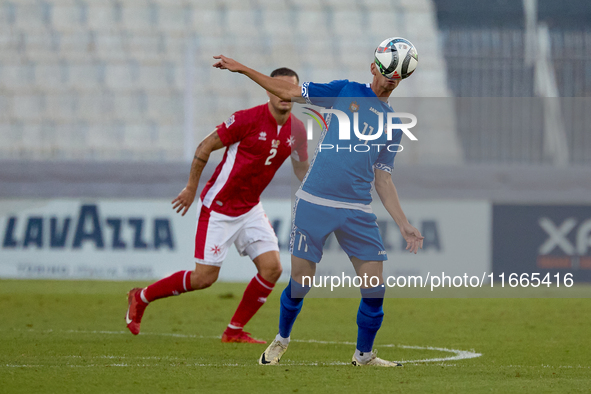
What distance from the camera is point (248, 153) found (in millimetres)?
6508

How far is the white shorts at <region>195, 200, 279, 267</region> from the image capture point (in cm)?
647

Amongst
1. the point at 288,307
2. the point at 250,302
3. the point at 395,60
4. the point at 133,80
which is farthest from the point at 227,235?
the point at 133,80

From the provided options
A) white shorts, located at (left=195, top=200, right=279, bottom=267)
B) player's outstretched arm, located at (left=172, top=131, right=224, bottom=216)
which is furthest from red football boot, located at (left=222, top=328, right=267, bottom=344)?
player's outstretched arm, located at (left=172, top=131, right=224, bottom=216)

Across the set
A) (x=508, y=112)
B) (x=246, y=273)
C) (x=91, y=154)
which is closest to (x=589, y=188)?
(x=508, y=112)

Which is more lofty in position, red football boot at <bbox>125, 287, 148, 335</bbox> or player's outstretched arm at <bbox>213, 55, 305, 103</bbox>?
player's outstretched arm at <bbox>213, 55, 305, 103</bbox>

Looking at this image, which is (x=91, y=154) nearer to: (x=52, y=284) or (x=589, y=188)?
(x=52, y=284)

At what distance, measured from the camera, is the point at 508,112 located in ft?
45.0

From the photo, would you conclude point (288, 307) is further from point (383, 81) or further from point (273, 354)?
point (383, 81)

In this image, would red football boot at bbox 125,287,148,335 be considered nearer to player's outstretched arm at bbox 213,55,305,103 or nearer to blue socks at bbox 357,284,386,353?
blue socks at bbox 357,284,386,353

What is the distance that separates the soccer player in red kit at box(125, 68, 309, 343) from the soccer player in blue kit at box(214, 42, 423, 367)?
1.44 m


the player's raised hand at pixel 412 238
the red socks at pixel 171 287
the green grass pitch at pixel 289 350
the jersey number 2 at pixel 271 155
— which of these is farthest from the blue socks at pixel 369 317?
the red socks at pixel 171 287

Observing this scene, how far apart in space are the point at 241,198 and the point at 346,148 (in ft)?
6.12

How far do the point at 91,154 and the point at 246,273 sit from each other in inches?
132

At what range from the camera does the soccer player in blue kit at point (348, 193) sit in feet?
16.1
